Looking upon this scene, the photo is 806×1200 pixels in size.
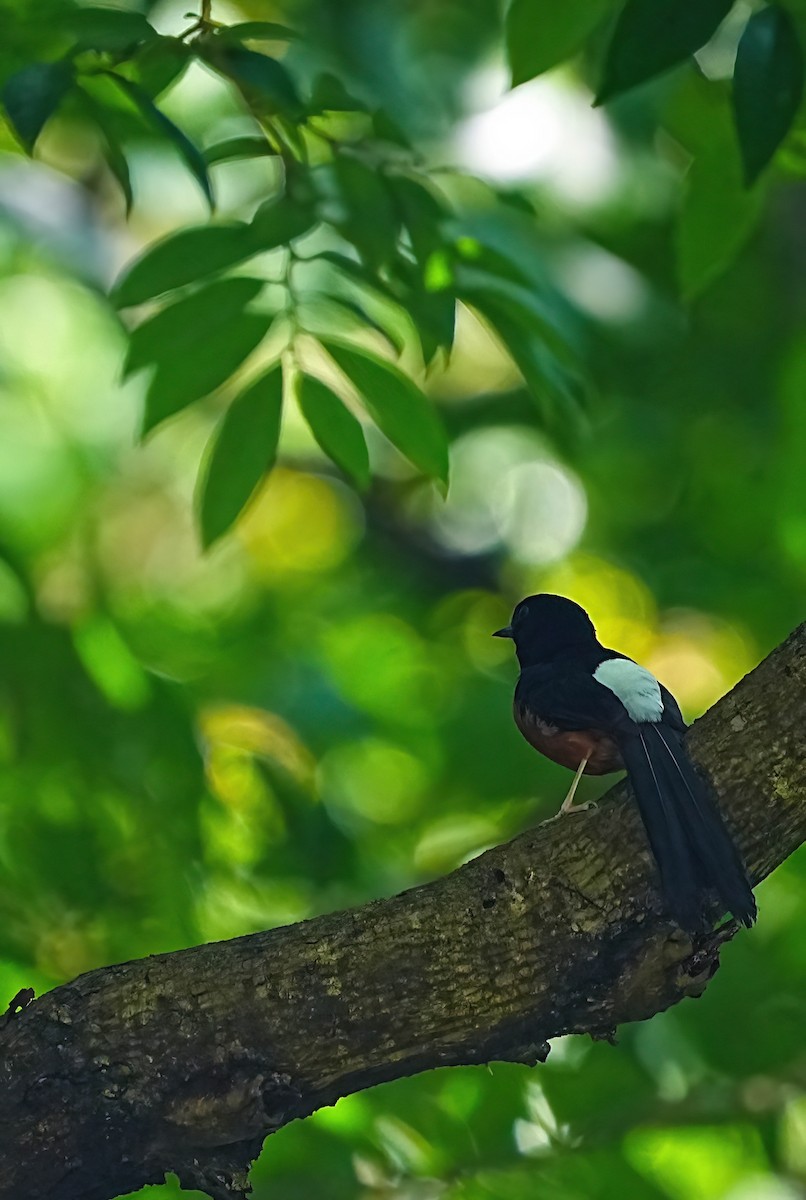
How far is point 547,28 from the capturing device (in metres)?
2.26

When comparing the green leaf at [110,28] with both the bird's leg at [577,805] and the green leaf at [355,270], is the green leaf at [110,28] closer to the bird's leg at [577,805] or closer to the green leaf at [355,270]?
the green leaf at [355,270]

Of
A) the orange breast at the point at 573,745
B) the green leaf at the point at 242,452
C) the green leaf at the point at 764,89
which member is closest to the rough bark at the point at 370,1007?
the orange breast at the point at 573,745

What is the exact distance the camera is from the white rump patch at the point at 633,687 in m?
2.51

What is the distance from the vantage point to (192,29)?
2.42m

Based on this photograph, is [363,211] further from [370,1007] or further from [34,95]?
[370,1007]

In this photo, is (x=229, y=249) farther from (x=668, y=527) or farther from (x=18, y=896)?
(x=668, y=527)

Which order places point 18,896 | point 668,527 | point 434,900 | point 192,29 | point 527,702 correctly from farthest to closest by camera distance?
point 668,527
point 18,896
point 527,702
point 192,29
point 434,900

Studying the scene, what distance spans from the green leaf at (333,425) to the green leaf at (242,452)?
71 mm

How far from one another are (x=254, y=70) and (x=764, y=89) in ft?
2.95

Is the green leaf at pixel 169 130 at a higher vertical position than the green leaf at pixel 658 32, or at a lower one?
lower

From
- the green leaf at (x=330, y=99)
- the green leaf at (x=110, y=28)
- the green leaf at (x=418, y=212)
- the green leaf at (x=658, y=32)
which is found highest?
the green leaf at (x=658, y=32)

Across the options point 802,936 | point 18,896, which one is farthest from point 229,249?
point 802,936

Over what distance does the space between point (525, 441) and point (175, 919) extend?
391 cm

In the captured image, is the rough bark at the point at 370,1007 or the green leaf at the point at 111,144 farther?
the green leaf at the point at 111,144
